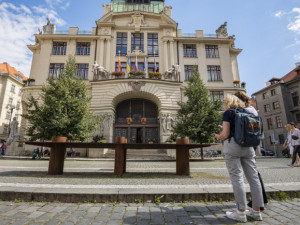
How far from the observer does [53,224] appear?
231cm

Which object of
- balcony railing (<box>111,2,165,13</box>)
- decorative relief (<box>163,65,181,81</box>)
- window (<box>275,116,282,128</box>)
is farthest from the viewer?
window (<box>275,116,282,128</box>)

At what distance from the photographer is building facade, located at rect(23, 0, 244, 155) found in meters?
21.9

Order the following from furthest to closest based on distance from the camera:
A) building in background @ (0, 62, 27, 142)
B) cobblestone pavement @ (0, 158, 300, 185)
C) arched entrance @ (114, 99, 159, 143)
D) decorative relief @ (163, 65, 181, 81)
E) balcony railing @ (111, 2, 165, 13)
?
1. building in background @ (0, 62, 27, 142)
2. balcony railing @ (111, 2, 165, 13)
3. decorative relief @ (163, 65, 181, 81)
4. arched entrance @ (114, 99, 159, 143)
5. cobblestone pavement @ (0, 158, 300, 185)

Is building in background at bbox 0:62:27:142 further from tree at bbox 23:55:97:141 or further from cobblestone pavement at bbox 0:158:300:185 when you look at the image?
cobblestone pavement at bbox 0:158:300:185

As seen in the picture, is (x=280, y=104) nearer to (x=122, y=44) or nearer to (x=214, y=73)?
(x=214, y=73)

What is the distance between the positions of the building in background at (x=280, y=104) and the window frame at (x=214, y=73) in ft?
55.1

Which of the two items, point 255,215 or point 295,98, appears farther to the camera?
point 295,98

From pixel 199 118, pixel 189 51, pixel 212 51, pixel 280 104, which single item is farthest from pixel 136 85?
pixel 280 104

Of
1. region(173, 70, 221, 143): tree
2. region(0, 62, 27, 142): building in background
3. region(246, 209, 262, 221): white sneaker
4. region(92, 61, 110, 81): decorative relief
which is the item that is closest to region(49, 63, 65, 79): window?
region(92, 61, 110, 81): decorative relief

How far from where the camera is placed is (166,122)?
21.2m

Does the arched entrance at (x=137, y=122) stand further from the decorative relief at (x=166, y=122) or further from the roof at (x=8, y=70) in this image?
the roof at (x=8, y=70)

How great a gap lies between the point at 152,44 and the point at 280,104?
28.8 meters

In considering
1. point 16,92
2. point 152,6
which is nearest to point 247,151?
point 152,6

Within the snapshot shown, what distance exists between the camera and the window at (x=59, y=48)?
85.3ft
